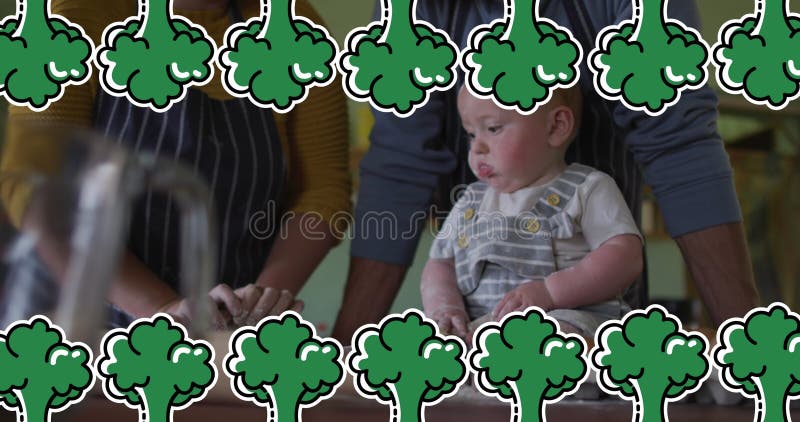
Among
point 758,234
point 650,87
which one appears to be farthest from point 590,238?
point 758,234

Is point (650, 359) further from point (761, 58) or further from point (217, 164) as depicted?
point (217, 164)

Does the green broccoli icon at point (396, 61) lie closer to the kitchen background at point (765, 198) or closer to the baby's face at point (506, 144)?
the baby's face at point (506, 144)

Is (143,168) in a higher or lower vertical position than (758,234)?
higher

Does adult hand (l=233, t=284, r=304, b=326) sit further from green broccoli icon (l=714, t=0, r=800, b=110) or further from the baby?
green broccoli icon (l=714, t=0, r=800, b=110)

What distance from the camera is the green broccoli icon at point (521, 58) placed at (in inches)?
21.1

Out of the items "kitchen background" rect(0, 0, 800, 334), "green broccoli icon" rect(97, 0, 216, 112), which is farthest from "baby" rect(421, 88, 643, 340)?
"kitchen background" rect(0, 0, 800, 334)

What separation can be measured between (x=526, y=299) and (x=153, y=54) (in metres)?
0.30

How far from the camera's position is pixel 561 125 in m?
0.67

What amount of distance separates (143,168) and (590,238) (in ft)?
1.51

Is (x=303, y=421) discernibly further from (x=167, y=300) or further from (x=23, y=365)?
(x=167, y=300)

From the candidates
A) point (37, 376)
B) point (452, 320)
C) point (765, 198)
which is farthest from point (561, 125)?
point (765, 198)

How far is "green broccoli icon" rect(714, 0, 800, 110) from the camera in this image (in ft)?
1.68

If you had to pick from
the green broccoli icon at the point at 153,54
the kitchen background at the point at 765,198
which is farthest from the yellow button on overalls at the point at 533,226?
the kitchen background at the point at 765,198

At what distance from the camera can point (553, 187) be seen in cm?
66
